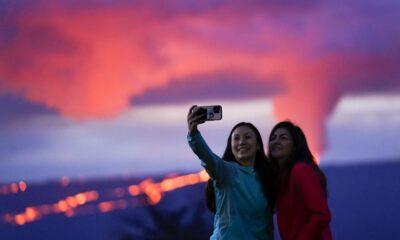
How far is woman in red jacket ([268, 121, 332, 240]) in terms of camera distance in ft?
12.2

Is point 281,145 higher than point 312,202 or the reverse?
higher

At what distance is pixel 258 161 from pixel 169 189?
13.1 m

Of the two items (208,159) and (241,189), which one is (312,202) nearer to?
(241,189)

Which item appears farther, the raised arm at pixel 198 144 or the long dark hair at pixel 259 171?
the long dark hair at pixel 259 171

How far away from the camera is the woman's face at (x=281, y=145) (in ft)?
13.0

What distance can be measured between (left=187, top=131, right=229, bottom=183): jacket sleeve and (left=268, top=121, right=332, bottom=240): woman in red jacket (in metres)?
0.29

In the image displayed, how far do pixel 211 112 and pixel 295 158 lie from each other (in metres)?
0.50

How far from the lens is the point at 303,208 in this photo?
3.79 meters

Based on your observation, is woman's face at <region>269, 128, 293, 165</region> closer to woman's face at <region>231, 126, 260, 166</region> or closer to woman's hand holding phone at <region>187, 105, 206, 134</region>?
woman's face at <region>231, 126, 260, 166</region>

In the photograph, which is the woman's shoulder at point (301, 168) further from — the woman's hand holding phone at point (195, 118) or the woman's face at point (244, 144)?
the woman's hand holding phone at point (195, 118)

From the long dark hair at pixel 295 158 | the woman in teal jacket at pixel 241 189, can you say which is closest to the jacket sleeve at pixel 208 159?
the woman in teal jacket at pixel 241 189

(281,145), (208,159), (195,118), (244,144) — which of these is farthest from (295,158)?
(195,118)

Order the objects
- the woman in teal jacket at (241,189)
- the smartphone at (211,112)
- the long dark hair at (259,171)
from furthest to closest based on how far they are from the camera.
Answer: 1. the long dark hair at (259,171)
2. the woman in teal jacket at (241,189)
3. the smartphone at (211,112)

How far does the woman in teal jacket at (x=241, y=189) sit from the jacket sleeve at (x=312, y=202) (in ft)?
0.72
